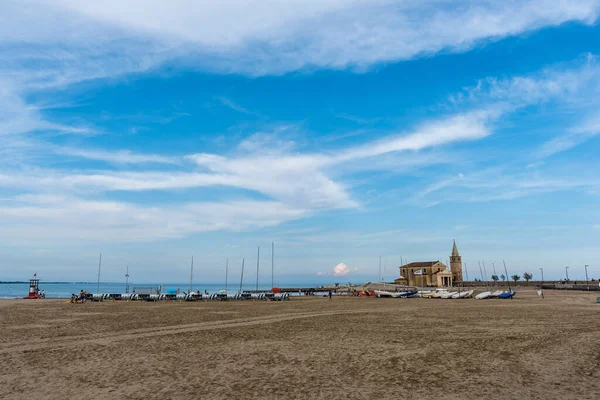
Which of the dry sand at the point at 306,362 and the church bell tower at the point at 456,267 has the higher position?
the church bell tower at the point at 456,267

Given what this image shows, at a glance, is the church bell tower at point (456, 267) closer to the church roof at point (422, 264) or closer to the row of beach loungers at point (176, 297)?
the church roof at point (422, 264)

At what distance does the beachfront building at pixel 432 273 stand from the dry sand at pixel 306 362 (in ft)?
289

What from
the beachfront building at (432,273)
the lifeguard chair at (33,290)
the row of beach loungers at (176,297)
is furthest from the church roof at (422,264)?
the lifeguard chair at (33,290)

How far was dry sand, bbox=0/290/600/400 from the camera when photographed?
438 inches

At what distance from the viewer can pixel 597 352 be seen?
15516 millimetres

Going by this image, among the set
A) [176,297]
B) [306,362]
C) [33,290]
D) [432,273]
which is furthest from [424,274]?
[306,362]

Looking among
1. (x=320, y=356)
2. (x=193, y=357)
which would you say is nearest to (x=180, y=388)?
(x=193, y=357)

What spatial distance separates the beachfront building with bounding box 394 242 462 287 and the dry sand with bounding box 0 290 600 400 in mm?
88109

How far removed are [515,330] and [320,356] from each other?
12.0m

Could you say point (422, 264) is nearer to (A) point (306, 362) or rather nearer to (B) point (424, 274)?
(B) point (424, 274)

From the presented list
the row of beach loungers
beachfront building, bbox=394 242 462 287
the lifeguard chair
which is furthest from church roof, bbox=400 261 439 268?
the lifeguard chair

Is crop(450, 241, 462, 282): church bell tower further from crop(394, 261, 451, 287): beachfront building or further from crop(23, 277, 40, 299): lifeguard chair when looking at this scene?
crop(23, 277, 40, 299): lifeguard chair

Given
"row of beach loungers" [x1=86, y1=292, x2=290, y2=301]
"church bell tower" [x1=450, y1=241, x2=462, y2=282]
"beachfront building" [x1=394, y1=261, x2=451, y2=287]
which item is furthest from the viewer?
"church bell tower" [x1=450, y1=241, x2=462, y2=282]

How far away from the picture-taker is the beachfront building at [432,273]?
110 meters
